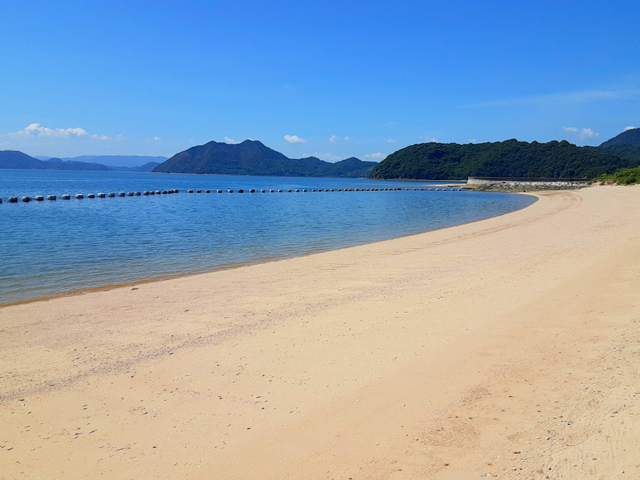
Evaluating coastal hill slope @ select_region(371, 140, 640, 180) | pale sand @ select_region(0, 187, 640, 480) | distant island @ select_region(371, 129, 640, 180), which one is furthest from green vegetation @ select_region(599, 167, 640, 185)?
pale sand @ select_region(0, 187, 640, 480)

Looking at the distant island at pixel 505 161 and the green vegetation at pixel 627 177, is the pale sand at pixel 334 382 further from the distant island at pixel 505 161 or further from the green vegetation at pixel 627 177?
the distant island at pixel 505 161

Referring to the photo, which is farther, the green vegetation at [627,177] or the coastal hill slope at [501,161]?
the coastal hill slope at [501,161]

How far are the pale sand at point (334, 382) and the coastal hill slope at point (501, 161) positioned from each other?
11869cm

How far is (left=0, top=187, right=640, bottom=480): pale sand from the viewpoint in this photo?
3725mm

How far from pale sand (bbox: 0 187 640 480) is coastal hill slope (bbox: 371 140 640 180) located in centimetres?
11869

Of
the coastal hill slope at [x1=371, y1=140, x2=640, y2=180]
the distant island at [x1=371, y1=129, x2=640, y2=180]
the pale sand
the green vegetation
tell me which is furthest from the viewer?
the distant island at [x1=371, y1=129, x2=640, y2=180]

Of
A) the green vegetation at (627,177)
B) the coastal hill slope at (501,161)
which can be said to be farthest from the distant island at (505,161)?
the green vegetation at (627,177)

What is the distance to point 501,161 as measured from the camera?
15575cm

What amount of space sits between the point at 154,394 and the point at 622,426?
4638 mm

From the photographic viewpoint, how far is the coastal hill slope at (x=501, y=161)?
394 ft

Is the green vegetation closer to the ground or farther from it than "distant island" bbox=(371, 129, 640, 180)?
closer to the ground

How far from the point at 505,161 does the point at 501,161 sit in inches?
74.7

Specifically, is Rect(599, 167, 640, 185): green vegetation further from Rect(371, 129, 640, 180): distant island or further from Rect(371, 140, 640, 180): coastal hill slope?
Rect(371, 129, 640, 180): distant island

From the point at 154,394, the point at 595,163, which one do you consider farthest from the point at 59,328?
the point at 595,163
